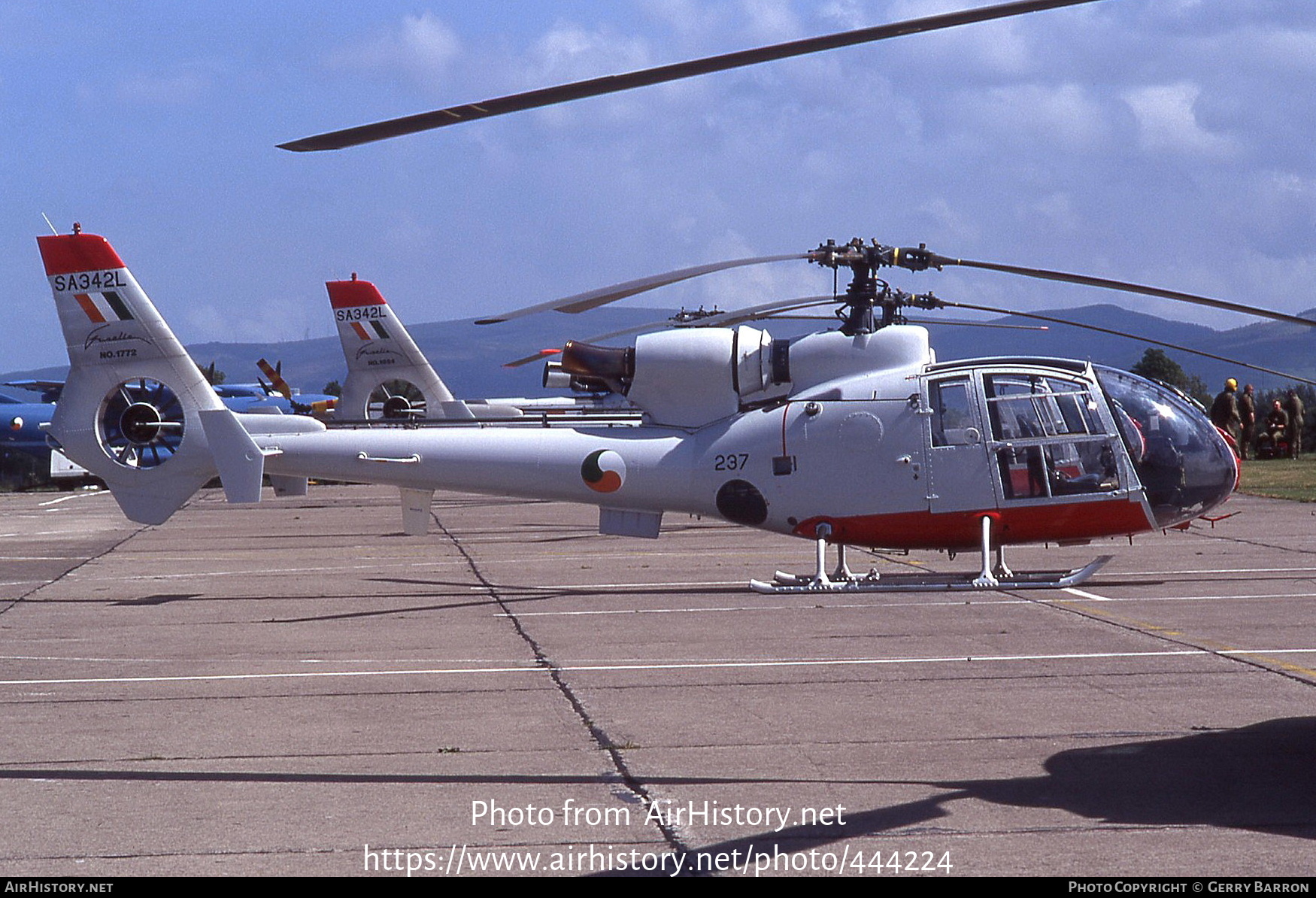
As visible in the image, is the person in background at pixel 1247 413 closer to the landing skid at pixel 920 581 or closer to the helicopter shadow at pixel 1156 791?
the landing skid at pixel 920 581

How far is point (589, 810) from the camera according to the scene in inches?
262

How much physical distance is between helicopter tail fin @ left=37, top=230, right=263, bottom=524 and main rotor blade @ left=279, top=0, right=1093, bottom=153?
35.6ft

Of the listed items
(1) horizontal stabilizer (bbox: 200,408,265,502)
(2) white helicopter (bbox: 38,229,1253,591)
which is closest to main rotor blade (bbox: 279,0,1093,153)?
(2) white helicopter (bbox: 38,229,1253,591)

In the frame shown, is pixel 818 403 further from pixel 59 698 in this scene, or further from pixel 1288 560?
pixel 59 698

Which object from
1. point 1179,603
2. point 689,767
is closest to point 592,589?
point 1179,603

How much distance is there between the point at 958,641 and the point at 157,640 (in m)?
7.04

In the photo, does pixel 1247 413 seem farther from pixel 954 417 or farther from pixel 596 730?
pixel 596 730

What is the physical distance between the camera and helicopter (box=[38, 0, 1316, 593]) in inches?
554

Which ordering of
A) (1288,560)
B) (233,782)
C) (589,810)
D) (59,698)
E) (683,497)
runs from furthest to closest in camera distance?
(1288,560) < (683,497) < (59,698) < (233,782) < (589,810)

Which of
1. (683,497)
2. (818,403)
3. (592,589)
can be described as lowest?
(592,589)

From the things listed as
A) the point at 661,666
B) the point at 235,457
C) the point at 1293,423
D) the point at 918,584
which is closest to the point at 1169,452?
the point at 918,584

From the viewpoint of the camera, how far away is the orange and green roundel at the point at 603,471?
49.2 ft

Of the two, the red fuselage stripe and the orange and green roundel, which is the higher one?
the orange and green roundel

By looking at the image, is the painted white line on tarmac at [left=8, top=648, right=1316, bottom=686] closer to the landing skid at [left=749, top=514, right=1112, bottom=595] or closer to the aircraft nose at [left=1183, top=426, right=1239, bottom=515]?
the landing skid at [left=749, top=514, right=1112, bottom=595]
